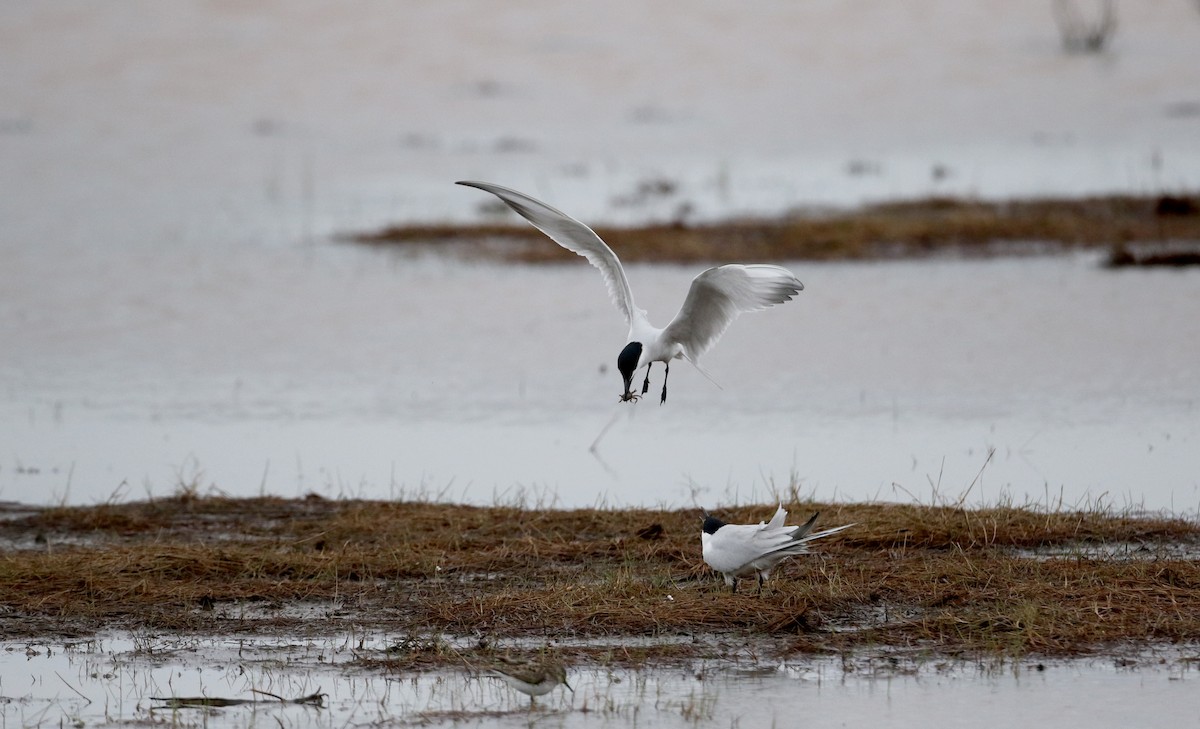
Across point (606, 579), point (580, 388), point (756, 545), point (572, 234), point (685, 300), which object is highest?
point (572, 234)

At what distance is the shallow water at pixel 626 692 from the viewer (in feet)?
20.2

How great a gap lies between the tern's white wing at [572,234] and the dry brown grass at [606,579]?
1311mm

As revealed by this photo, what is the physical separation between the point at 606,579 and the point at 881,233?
13.4 metres

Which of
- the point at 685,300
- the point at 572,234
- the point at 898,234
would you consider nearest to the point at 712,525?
the point at 685,300

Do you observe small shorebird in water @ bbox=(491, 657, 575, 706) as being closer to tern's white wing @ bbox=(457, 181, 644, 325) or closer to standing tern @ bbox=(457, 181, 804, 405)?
standing tern @ bbox=(457, 181, 804, 405)

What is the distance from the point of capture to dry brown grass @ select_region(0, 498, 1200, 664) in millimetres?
7043

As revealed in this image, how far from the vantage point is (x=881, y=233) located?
20531 mm

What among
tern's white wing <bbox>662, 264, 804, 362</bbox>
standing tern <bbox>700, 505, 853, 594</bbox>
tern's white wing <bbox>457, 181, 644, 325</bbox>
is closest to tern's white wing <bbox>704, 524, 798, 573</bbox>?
standing tern <bbox>700, 505, 853, 594</bbox>

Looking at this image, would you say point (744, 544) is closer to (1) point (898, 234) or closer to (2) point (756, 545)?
(2) point (756, 545)

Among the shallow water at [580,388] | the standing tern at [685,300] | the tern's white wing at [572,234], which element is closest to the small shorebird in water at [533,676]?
the standing tern at [685,300]

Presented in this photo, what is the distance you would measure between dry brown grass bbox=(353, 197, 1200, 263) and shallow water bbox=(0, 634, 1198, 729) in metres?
12.8

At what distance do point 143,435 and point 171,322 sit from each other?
191 inches

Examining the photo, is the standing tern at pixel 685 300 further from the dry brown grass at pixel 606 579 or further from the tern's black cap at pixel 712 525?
the tern's black cap at pixel 712 525

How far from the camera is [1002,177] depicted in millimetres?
25328
